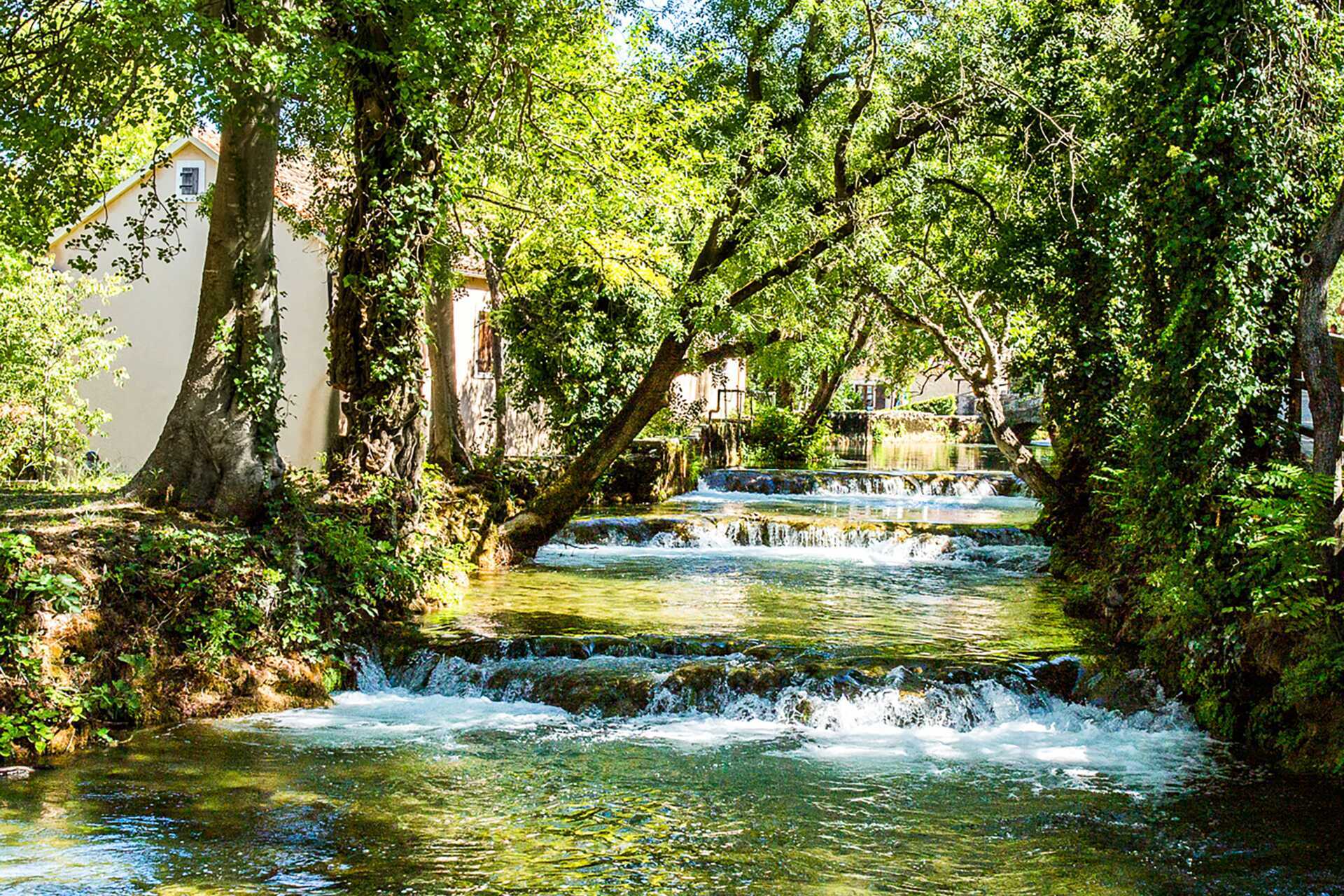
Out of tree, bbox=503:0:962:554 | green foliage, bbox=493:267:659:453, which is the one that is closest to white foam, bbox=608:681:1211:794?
tree, bbox=503:0:962:554

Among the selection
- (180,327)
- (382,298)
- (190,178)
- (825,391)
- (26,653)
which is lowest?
(26,653)

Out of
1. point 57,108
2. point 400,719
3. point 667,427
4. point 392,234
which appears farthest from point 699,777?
point 667,427

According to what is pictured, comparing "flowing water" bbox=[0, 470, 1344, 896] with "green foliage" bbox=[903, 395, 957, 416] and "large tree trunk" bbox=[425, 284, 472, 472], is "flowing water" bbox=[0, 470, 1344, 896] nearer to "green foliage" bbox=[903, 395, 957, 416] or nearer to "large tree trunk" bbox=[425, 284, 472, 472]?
"large tree trunk" bbox=[425, 284, 472, 472]

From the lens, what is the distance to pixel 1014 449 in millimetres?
17531

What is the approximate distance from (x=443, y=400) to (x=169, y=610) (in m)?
8.71

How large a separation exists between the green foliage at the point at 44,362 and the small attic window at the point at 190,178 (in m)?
3.39

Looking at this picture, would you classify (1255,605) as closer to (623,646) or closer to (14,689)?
(623,646)

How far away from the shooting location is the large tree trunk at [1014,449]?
1716 centimetres

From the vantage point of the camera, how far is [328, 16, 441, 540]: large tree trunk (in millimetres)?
12750

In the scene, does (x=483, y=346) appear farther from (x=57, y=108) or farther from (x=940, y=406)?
(x=940, y=406)

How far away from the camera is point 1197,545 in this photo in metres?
9.55

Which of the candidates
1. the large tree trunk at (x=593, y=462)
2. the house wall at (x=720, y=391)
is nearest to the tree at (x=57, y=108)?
the large tree trunk at (x=593, y=462)

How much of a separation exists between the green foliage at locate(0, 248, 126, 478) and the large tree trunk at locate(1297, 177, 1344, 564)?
16.4 metres

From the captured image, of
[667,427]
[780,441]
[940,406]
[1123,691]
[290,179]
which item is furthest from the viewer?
[940,406]
